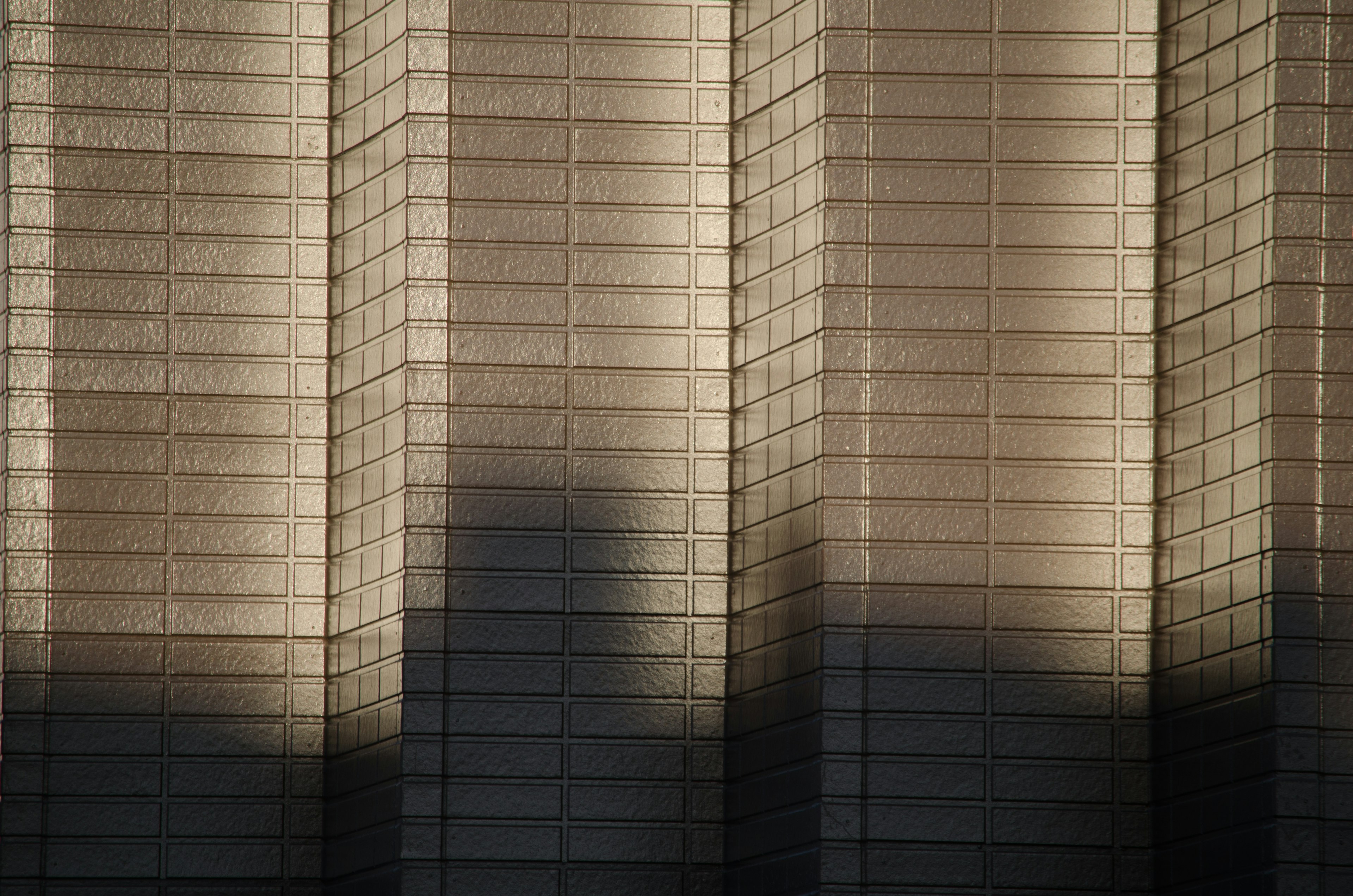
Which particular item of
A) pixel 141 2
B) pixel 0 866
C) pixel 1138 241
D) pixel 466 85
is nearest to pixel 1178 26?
pixel 1138 241

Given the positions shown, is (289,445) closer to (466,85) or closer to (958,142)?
(466,85)

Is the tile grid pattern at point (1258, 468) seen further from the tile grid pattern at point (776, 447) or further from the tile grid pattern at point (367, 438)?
the tile grid pattern at point (367, 438)

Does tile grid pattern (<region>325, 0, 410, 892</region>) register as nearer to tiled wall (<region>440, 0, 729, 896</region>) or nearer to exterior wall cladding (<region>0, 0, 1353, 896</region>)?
exterior wall cladding (<region>0, 0, 1353, 896</region>)

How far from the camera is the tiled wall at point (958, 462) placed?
8984 mm

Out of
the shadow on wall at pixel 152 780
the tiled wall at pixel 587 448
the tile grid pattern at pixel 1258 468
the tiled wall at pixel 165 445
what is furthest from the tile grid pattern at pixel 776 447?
the shadow on wall at pixel 152 780

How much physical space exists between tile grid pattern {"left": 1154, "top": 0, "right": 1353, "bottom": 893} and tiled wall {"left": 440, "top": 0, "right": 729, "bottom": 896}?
2.43m

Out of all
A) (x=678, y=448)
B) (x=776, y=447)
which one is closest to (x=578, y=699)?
(x=678, y=448)

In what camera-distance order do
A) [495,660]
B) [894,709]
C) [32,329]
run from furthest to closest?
[32,329]
[495,660]
[894,709]

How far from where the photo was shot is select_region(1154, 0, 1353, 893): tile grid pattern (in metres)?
8.26

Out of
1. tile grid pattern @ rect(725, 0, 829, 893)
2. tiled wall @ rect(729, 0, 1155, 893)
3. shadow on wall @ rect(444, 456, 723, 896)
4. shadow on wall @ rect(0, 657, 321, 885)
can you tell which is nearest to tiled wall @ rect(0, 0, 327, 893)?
shadow on wall @ rect(0, 657, 321, 885)

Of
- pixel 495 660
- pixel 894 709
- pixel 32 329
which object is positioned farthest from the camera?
pixel 32 329

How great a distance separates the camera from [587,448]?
9875mm

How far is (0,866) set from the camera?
A: 994 cm

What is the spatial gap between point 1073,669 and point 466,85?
14.4 feet
